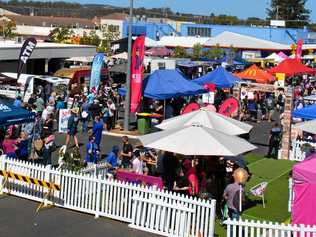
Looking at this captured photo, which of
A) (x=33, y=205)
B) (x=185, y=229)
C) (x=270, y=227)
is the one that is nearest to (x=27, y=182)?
(x=33, y=205)

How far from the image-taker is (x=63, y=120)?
73.0ft

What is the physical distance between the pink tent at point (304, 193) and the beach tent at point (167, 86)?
12.1m

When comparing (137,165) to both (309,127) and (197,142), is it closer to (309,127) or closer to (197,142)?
(197,142)

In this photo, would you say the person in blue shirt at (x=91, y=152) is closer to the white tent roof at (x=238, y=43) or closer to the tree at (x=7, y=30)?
the white tent roof at (x=238, y=43)

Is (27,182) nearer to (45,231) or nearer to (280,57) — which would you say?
(45,231)

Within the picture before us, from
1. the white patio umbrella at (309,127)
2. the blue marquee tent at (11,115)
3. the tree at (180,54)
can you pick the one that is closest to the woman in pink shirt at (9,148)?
the blue marquee tent at (11,115)


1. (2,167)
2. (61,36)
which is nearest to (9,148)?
(2,167)

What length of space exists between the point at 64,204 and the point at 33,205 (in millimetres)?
697

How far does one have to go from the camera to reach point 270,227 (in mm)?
9703

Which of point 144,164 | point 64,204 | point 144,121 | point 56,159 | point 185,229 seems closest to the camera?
point 185,229

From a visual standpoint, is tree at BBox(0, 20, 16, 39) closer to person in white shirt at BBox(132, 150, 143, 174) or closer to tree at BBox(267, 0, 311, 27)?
person in white shirt at BBox(132, 150, 143, 174)

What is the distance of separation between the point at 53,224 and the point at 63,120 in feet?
36.2

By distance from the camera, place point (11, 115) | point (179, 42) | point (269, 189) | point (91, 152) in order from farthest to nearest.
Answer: point (179, 42), point (91, 152), point (11, 115), point (269, 189)

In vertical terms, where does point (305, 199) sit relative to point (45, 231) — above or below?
above
